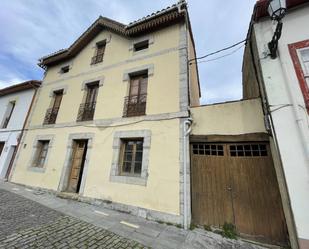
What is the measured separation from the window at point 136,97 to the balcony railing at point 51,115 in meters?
4.74

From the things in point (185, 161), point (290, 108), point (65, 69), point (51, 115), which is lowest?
point (185, 161)

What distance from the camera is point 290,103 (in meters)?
3.51

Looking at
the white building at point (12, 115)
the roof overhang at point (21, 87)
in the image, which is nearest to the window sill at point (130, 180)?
the white building at point (12, 115)

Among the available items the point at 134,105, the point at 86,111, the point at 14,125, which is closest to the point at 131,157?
the point at 134,105

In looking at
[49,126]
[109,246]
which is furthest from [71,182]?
[109,246]

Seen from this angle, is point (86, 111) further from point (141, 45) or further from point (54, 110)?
point (141, 45)

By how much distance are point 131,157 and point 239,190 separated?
11.7 feet

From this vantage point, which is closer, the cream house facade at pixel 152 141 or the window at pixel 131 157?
the cream house facade at pixel 152 141

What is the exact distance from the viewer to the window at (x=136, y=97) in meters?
6.03

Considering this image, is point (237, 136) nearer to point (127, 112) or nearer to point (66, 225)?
point (127, 112)

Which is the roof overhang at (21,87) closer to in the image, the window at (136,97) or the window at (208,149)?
the window at (136,97)

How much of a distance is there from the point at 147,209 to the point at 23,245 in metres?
2.85

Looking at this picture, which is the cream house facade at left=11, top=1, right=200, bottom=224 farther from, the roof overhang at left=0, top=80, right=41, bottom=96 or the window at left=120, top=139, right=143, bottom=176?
the roof overhang at left=0, top=80, right=41, bottom=96

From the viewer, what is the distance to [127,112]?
618 centimetres
